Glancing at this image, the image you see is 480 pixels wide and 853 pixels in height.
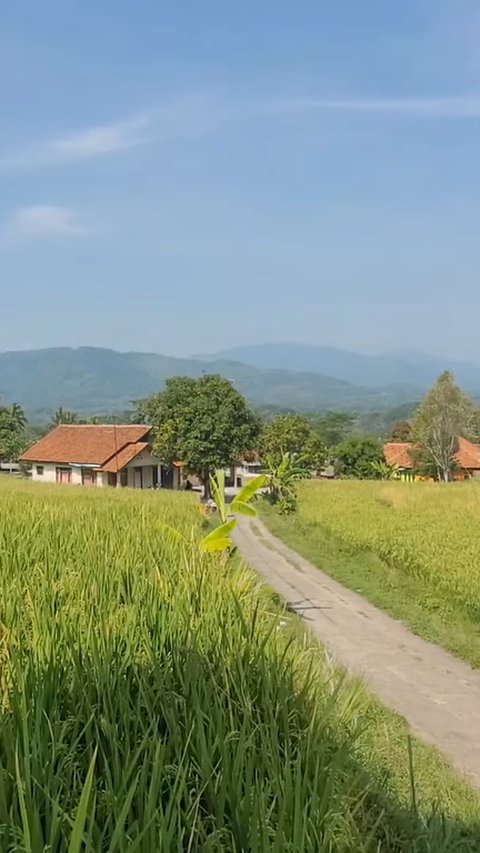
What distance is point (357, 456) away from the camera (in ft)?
162

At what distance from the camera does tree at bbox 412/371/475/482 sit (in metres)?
45.3

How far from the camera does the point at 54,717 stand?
8.20ft

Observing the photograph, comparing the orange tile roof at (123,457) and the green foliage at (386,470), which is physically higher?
the orange tile roof at (123,457)

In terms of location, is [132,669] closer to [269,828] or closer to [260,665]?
[260,665]

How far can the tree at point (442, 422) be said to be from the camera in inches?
1784

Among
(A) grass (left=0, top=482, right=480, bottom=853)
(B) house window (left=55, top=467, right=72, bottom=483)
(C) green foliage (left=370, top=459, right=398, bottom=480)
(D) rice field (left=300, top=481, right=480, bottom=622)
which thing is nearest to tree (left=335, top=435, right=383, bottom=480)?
(C) green foliage (left=370, top=459, right=398, bottom=480)

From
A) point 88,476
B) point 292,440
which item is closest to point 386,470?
point 292,440

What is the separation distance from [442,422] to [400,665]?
130ft

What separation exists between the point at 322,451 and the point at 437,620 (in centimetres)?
3779

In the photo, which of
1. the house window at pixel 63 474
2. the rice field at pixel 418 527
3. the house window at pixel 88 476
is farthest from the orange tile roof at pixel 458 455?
the rice field at pixel 418 527

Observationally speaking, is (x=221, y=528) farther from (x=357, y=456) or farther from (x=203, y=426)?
(x=357, y=456)

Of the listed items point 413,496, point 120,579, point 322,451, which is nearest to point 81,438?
point 322,451

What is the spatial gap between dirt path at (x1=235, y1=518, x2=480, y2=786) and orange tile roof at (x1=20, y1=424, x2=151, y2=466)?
2818 cm

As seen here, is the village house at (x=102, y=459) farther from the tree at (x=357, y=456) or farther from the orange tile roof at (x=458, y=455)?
the orange tile roof at (x=458, y=455)
